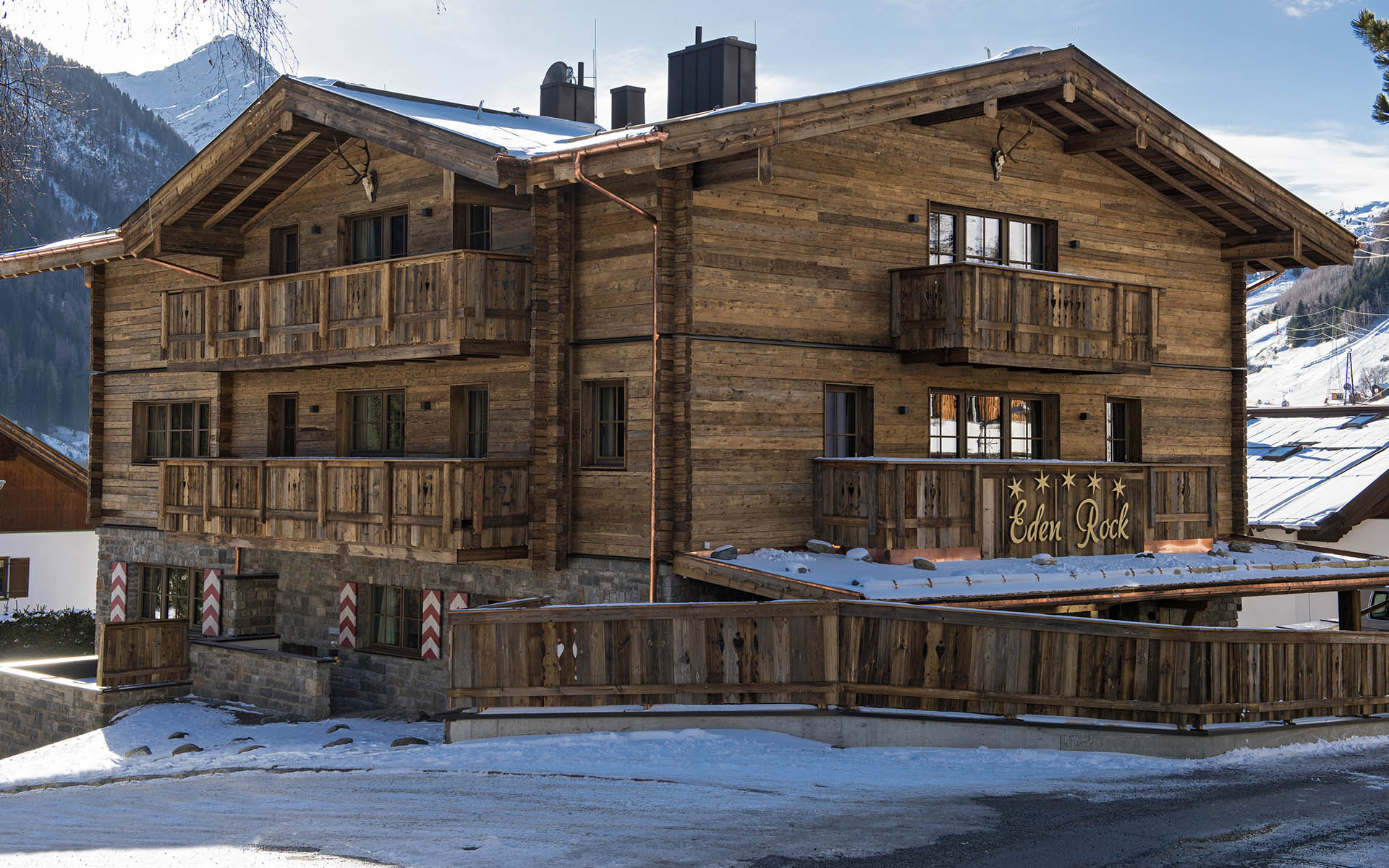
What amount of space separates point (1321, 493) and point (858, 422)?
16.7 m

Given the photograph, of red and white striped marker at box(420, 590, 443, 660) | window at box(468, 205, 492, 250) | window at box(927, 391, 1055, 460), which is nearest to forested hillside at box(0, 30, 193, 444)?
window at box(468, 205, 492, 250)

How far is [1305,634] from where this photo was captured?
15.2m

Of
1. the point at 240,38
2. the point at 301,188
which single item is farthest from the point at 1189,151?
the point at 240,38

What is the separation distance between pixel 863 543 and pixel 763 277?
4029 millimetres

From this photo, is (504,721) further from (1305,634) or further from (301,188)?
(301,188)

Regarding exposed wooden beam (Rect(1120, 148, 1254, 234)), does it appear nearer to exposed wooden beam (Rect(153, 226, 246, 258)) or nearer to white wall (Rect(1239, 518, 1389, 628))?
white wall (Rect(1239, 518, 1389, 628))

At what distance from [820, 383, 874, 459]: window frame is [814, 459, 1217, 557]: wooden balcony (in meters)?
0.86

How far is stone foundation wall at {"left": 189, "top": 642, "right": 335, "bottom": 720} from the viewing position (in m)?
21.6

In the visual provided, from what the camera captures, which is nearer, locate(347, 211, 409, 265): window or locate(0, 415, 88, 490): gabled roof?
locate(347, 211, 409, 265): window

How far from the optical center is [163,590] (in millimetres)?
27328

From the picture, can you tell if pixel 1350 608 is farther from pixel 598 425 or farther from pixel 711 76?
pixel 711 76

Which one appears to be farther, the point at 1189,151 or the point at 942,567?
the point at 1189,151

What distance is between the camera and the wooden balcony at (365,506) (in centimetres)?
1930

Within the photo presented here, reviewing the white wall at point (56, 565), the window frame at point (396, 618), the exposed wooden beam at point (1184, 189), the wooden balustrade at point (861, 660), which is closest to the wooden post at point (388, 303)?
the window frame at point (396, 618)
